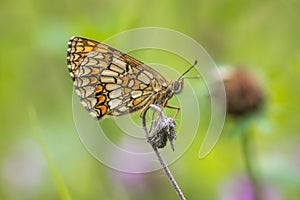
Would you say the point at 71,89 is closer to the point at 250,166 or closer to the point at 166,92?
the point at 250,166

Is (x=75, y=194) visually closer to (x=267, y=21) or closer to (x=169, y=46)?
(x=169, y=46)

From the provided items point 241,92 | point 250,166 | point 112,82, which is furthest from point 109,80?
point 241,92

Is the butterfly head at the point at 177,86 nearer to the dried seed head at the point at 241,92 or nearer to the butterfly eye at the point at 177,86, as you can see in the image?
the butterfly eye at the point at 177,86

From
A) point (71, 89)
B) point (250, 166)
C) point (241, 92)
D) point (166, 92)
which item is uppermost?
point (71, 89)

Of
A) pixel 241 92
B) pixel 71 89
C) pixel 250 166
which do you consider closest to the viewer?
pixel 250 166

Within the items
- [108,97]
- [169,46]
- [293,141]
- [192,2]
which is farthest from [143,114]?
[192,2]

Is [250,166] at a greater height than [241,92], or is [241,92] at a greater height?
[241,92]

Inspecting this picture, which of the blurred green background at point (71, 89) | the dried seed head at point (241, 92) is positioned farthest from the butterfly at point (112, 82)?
the dried seed head at point (241, 92)

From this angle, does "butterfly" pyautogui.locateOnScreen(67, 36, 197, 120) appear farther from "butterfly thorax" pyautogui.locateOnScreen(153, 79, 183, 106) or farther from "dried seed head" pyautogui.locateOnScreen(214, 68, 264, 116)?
"dried seed head" pyautogui.locateOnScreen(214, 68, 264, 116)
